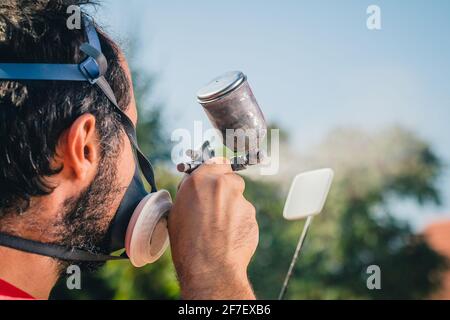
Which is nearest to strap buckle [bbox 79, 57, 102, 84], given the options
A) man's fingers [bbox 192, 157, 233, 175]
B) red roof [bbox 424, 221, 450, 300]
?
man's fingers [bbox 192, 157, 233, 175]

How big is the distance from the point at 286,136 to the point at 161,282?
20949 mm

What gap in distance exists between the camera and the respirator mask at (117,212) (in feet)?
6.57

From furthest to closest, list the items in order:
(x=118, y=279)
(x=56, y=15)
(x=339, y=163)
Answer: (x=339, y=163) → (x=118, y=279) → (x=56, y=15)

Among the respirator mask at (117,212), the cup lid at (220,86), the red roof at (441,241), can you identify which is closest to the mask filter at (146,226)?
the respirator mask at (117,212)

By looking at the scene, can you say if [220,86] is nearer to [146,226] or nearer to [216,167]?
[216,167]

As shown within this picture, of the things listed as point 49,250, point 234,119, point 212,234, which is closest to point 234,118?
point 234,119

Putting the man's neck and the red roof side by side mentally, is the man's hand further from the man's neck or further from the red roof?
the red roof

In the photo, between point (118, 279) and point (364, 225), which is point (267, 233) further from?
point (118, 279)

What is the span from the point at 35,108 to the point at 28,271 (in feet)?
1.65

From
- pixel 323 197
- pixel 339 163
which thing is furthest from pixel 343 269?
pixel 323 197

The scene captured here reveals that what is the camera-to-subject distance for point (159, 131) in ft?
50.5

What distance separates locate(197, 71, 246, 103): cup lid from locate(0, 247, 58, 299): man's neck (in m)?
0.71

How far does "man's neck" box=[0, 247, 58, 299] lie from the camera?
1.87 meters

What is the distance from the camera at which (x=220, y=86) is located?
209cm
